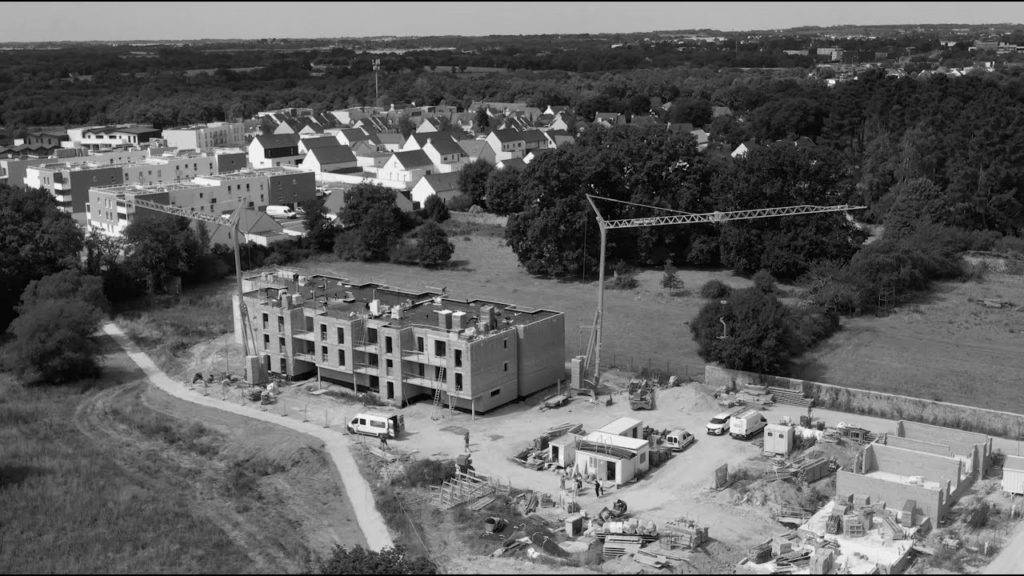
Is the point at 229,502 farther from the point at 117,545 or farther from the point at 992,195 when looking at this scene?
the point at 992,195

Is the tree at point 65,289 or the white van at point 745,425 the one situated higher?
the tree at point 65,289

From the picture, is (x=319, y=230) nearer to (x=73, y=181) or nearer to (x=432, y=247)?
(x=432, y=247)

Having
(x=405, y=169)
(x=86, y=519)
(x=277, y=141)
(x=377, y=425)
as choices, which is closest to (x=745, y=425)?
(x=377, y=425)

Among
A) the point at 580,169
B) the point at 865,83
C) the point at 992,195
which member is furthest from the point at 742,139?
the point at 580,169

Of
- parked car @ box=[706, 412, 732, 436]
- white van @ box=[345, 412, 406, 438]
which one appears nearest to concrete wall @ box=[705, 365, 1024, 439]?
parked car @ box=[706, 412, 732, 436]

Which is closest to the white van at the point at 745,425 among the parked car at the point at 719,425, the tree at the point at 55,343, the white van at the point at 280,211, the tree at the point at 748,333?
the parked car at the point at 719,425

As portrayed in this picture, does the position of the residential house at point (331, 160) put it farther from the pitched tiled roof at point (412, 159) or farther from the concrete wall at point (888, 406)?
the concrete wall at point (888, 406)
